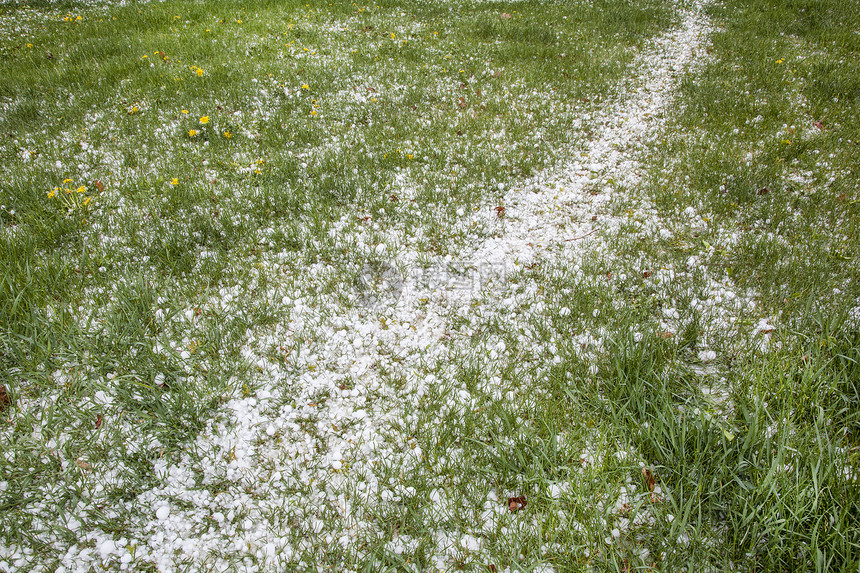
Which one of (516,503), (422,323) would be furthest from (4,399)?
(516,503)

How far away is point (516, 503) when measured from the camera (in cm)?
312

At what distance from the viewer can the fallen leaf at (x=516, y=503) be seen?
3.10 metres

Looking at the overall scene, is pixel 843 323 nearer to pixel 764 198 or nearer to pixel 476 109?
pixel 764 198

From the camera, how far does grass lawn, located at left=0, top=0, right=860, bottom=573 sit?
2938mm

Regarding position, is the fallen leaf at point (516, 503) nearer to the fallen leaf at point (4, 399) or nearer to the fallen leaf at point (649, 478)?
the fallen leaf at point (649, 478)

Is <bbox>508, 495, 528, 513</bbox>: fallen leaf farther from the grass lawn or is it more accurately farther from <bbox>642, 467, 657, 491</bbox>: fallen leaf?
<bbox>642, 467, 657, 491</bbox>: fallen leaf

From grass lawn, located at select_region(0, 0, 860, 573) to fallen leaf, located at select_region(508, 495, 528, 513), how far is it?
16 millimetres

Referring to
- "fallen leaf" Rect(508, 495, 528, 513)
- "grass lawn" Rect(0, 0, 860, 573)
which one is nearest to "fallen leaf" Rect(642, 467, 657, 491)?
"grass lawn" Rect(0, 0, 860, 573)

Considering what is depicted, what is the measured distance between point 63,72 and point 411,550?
39.0 feet

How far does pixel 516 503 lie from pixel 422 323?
219 cm

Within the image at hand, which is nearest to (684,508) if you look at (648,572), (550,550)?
(648,572)

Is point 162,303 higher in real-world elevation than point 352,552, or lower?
higher

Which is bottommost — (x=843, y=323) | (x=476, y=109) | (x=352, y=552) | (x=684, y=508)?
(x=352, y=552)

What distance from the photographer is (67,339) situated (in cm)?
395
